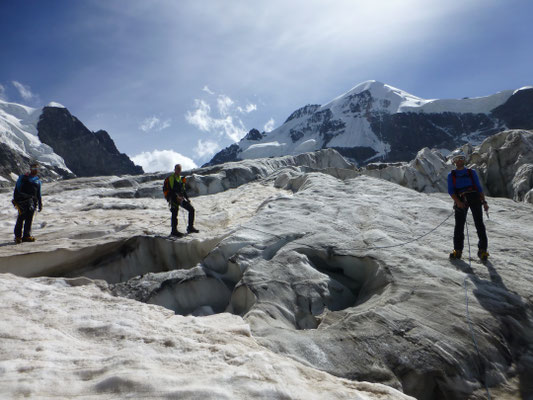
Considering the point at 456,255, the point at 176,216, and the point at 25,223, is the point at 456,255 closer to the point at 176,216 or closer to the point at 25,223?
the point at 176,216

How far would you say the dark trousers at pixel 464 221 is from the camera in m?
6.11

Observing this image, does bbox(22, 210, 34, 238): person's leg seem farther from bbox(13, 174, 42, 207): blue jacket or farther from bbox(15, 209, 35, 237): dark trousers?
bbox(13, 174, 42, 207): blue jacket

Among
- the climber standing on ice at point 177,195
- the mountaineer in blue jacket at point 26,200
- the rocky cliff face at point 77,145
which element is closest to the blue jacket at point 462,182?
the climber standing on ice at point 177,195

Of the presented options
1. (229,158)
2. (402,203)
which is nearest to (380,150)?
(229,158)

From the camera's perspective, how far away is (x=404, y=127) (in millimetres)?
165250

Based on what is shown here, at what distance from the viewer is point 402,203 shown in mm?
9539

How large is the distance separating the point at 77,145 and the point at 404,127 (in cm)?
14555

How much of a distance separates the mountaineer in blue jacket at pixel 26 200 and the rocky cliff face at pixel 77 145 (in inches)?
5128

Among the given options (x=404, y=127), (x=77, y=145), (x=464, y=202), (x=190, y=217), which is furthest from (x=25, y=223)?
(x=404, y=127)

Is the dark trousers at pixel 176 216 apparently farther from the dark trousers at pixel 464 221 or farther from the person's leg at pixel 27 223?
the dark trousers at pixel 464 221

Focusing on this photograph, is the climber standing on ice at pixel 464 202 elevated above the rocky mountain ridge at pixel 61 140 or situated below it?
below

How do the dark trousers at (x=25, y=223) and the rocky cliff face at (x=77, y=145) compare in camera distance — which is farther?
the rocky cliff face at (x=77, y=145)

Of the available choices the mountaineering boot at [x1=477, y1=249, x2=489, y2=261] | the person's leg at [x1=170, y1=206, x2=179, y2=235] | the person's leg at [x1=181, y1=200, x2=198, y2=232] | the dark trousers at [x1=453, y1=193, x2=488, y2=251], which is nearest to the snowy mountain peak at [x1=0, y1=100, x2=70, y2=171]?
the person's leg at [x1=181, y1=200, x2=198, y2=232]

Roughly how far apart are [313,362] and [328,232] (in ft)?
12.5
